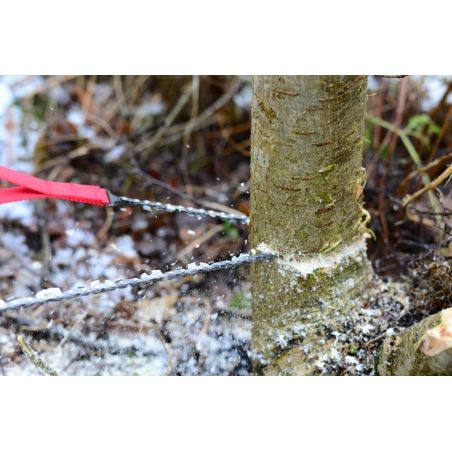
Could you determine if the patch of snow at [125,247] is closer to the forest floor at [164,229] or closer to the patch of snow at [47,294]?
the forest floor at [164,229]

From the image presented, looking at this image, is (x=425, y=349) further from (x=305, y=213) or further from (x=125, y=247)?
(x=125, y=247)

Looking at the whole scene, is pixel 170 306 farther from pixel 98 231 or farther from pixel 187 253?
pixel 98 231

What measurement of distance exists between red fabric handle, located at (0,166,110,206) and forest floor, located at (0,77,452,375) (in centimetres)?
28

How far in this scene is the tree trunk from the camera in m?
0.89

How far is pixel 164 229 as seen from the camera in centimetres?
170

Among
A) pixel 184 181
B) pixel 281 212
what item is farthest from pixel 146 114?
pixel 281 212

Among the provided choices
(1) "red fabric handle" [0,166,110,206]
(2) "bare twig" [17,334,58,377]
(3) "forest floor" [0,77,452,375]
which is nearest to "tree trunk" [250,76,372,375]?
(3) "forest floor" [0,77,452,375]

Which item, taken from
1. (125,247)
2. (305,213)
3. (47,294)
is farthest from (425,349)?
(125,247)

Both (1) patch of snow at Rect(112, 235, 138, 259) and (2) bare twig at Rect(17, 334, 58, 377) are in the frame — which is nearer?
(2) bare twig at Rect(17, 334, 58, 377)

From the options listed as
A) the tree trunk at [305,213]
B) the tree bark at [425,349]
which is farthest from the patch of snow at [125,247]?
the tree bark at [425,349]

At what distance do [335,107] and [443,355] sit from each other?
0.40 m

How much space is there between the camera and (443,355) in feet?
2.72

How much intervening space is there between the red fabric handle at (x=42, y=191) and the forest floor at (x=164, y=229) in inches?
10.9

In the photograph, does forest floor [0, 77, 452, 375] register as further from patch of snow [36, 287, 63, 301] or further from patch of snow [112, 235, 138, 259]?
patch of snow [36, 287, 63, 301]
